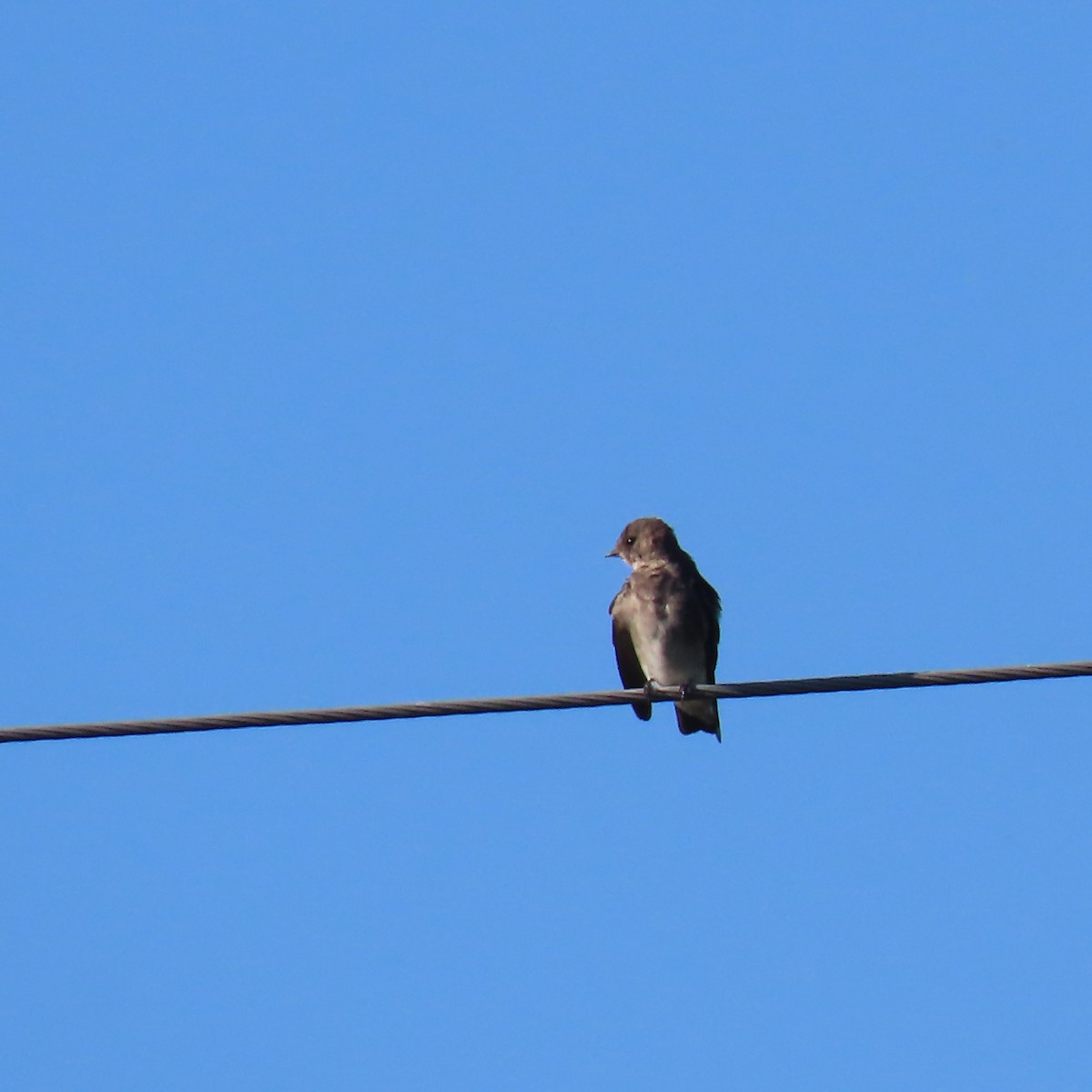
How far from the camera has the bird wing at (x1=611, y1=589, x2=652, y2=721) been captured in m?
11.7

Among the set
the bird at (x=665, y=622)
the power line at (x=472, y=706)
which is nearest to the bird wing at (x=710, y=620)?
the bird at (x=665, y=622)

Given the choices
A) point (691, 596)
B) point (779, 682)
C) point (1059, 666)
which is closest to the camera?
point (1059, 666)

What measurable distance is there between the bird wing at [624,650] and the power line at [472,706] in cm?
390

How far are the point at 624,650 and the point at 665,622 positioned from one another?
42 cm

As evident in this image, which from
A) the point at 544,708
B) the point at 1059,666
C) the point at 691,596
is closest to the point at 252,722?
the point at 544,708

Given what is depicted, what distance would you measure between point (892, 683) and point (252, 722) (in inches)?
91.4

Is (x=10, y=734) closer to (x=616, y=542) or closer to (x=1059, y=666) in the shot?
(x=1059, y=666)

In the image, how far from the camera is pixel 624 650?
11.8m

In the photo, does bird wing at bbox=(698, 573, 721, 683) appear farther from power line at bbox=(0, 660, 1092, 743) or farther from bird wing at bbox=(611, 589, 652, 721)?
power line at bbox=(0, 660, 1092, 743)

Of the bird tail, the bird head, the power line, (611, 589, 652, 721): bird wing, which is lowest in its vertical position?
the power line

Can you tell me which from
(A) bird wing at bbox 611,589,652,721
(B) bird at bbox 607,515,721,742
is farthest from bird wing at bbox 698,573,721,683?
(A) bird wing at bbox 611,589,652,721

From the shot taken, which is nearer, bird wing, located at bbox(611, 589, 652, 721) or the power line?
the power line

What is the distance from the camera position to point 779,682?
7.85 metres

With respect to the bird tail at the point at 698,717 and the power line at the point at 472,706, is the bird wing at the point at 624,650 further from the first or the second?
the power line at the point at 472,706
